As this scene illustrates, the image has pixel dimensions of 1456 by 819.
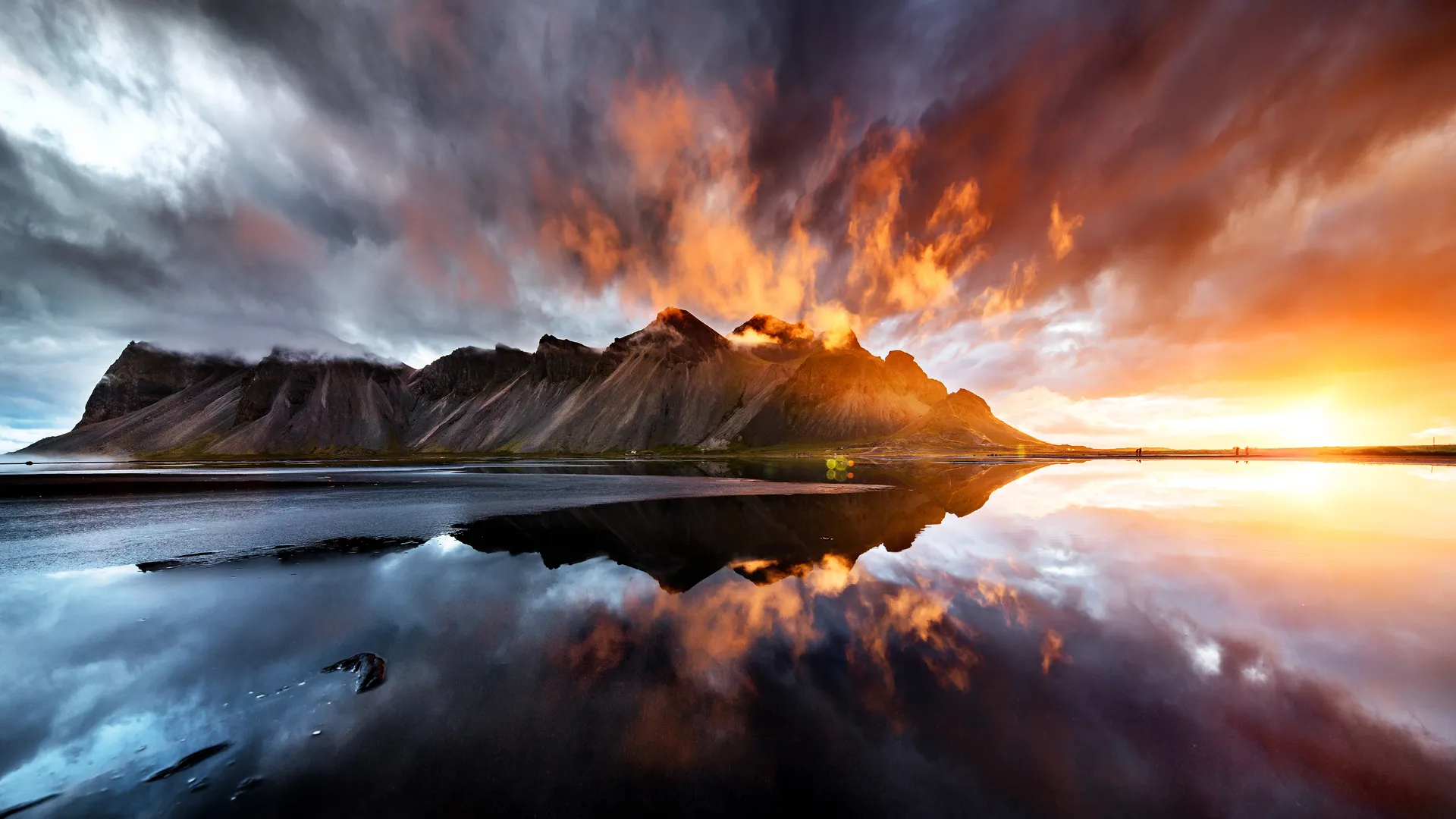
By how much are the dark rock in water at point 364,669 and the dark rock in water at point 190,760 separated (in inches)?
84.1

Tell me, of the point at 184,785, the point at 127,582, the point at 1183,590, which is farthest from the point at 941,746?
the point at 127,582

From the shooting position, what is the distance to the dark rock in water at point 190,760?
785cm

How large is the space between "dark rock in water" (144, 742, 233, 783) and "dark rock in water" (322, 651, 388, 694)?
214 cm

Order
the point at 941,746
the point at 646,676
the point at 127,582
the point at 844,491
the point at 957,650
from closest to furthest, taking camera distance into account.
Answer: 1. the point at 941,746
2. the point at 646,676
3. the point at 957,650
4. the point at 127,582
5. the point at 844,491

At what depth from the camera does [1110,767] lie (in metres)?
7.90

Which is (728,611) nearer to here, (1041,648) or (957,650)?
(957,650)

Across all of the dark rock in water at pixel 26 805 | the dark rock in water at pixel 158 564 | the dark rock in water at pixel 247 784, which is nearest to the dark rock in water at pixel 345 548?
the dark rock in water at pixel 158 564

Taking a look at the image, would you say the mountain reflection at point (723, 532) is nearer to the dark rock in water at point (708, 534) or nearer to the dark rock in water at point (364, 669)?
the dark rock in water at point (708, 534)

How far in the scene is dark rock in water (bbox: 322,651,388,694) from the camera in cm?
1088

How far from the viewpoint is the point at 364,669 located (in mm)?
11633

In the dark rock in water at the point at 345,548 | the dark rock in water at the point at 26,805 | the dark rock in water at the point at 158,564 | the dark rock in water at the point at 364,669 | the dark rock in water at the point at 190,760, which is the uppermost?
the dark rock in water at the point at 345,548

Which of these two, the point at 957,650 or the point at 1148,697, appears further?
the point at 957,650

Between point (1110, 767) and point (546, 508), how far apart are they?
3795 cm

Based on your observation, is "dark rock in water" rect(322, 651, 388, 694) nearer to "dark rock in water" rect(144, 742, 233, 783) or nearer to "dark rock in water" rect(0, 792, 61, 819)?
"dark rock in water" rect(144, 742, 233, 783)
